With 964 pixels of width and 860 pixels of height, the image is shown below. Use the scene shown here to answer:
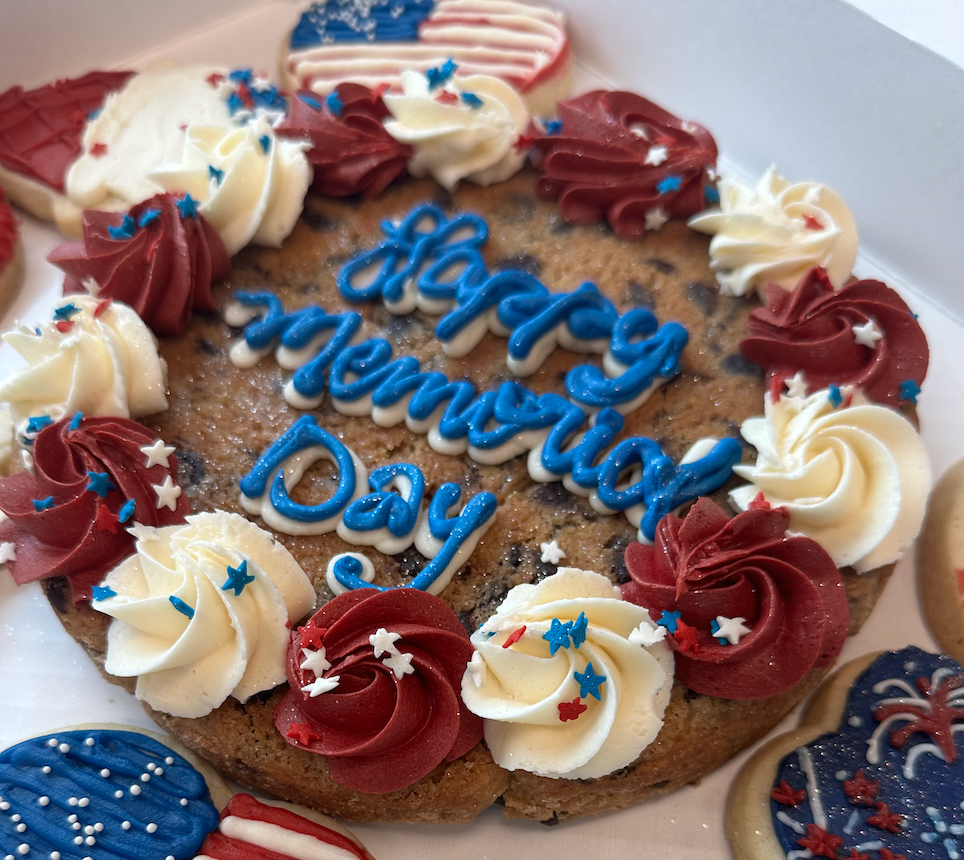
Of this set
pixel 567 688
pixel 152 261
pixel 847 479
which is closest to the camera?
pixel 567 688

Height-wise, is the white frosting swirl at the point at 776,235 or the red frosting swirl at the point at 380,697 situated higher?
the white frosting swirl at the point at 776,235

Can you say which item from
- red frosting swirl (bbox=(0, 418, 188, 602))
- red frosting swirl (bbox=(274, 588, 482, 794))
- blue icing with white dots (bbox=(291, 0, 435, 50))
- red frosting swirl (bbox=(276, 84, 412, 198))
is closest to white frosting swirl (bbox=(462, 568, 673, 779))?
red frosting swirl (bbox=(274, 588, 482, 794))

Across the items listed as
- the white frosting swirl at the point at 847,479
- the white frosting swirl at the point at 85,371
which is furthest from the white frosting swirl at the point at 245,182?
the white frosting swirl at the point at 847,479

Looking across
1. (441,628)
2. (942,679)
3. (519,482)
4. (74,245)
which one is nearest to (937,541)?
(942,679)

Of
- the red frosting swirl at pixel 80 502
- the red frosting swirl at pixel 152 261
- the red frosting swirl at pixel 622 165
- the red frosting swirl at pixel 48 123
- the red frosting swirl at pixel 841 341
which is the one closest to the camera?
the red frosting swirl at pixel 80 502

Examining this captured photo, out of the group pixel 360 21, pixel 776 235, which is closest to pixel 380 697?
pixel 776 235

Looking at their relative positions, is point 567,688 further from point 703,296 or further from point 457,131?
point 457,131

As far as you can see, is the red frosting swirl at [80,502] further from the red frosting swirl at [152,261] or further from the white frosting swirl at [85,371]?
the red frosting swirl at [152,261]

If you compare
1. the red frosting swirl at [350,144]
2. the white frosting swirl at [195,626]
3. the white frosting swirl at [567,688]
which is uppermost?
the red frosting swirl at [350,144]
